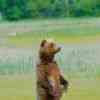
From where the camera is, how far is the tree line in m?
35.6

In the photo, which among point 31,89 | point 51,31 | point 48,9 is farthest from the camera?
point 48,9

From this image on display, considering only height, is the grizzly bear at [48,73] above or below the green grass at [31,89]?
above

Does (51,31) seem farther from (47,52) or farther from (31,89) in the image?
(47,52)

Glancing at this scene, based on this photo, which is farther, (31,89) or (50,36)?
(50,36)

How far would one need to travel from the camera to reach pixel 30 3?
1547 inches

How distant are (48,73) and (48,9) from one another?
1300 inches

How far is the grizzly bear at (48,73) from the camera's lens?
468 centimetres

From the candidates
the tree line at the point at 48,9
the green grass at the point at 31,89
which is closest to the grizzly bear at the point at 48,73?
the green grass at the point at 31,89

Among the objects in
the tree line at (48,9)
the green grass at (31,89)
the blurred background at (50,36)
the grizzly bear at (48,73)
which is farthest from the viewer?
the tree line at (48,9)

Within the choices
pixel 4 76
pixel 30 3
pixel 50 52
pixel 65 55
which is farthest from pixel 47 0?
pixel 50 52

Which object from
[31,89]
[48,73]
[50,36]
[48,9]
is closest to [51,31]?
[50,36]

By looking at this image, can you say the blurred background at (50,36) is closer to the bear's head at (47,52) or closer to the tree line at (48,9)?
the tree line at (48,9)

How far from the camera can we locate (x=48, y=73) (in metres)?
4.71

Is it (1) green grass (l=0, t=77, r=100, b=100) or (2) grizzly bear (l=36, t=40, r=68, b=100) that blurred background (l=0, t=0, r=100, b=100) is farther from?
(2) grizzly bear (l=36, t=40, r=68, b=100)
